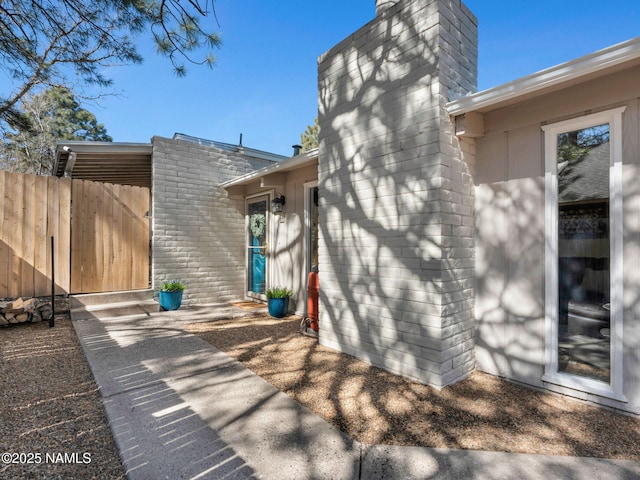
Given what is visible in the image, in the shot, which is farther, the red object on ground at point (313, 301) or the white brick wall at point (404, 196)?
the red object on ground at point (313, 301)

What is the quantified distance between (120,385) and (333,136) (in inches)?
126

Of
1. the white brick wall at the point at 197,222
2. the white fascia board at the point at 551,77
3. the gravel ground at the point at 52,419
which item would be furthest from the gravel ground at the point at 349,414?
the white brick wall at the point at 197,222

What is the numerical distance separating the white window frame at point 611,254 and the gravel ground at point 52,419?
3122 mm

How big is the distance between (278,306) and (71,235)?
3492 millimetres

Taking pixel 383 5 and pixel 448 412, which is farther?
pixel 383 5

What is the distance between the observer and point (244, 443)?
202 cm

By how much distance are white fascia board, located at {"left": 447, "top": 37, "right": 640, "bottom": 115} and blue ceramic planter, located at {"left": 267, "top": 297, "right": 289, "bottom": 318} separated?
12.3ft

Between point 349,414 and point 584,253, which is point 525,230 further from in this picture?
point 349,414

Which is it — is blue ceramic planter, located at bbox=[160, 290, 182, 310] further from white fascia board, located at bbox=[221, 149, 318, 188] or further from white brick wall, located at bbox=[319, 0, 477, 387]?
white brick wall, located at bbox=[319, 0, 477, 387]

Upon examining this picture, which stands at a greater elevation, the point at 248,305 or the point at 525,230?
the point at 525,230

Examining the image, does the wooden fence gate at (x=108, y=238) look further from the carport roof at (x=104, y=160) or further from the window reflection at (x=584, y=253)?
the window reflection at (x=584, y=253)

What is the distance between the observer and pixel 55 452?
1959 mm

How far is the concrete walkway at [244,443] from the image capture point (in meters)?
1.80

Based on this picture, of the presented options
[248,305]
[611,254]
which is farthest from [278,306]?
[611,254]
